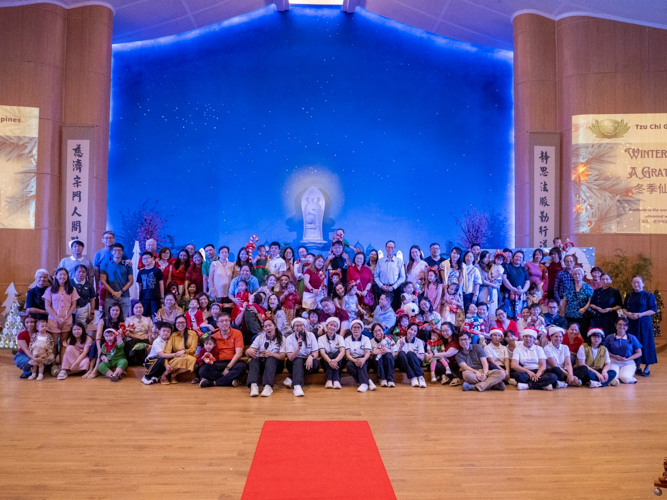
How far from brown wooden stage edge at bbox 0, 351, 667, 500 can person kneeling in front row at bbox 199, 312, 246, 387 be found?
21 cm

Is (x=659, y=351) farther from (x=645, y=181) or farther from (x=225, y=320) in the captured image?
(x=225, y=320)

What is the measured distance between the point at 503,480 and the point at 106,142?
8.19 metres

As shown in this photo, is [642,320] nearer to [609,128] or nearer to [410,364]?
[410,364]

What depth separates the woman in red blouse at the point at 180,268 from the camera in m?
6.89

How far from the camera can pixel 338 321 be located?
237 inches

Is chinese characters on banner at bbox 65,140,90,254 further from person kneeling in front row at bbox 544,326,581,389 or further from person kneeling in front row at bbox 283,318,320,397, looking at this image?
person kneeling in front row at bbox 544,326,581,389

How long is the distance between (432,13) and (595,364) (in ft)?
22.4

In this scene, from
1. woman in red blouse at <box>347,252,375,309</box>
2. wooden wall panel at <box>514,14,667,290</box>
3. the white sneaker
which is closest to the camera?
the white sneaker

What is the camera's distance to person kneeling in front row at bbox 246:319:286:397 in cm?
563

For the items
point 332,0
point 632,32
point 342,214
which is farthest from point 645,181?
point 332,0

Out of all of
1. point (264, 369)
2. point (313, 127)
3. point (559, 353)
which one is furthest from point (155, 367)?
point (313, 127)

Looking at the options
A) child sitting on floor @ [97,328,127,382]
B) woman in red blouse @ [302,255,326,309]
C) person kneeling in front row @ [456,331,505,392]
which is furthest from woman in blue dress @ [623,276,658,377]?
child sitting on floor @ [97,328,127,382]

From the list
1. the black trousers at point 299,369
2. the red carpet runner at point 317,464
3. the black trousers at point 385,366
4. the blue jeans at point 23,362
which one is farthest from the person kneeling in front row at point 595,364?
the blue jeans at point 23,362

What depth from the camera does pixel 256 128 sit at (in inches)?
412
